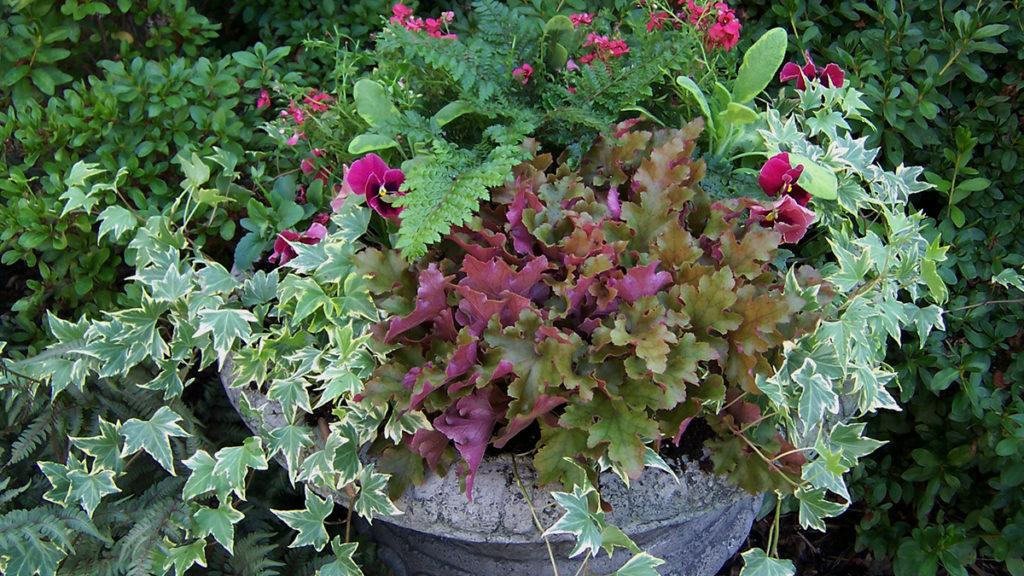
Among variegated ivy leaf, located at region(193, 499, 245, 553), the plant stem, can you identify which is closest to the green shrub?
variegated ivy leaf, located at region(193, 499, 245, 553)

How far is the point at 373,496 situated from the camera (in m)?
1.54

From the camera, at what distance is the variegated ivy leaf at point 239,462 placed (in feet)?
5.27

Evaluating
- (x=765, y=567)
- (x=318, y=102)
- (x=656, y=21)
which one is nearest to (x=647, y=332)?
(x=765, y=567)

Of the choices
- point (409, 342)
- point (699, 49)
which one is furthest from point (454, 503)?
point (699, 49)

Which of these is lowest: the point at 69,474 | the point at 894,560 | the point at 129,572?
the point at 894,560

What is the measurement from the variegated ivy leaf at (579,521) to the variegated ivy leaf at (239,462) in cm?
57

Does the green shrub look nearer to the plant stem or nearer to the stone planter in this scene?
the stone planter

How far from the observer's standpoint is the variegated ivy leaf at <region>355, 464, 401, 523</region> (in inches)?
60.6

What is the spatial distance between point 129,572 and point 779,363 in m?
1.36

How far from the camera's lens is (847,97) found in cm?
194

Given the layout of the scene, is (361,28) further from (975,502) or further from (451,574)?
(975,502)

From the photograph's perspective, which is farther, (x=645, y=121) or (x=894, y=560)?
(x=894, y=560)

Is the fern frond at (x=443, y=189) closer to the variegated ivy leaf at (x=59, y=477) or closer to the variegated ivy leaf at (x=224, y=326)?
the variegated ivy leaf at (x=224, y=326)

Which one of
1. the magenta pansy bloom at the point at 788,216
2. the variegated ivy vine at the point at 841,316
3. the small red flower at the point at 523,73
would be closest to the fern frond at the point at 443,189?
the small red flower at the point at 523,73
